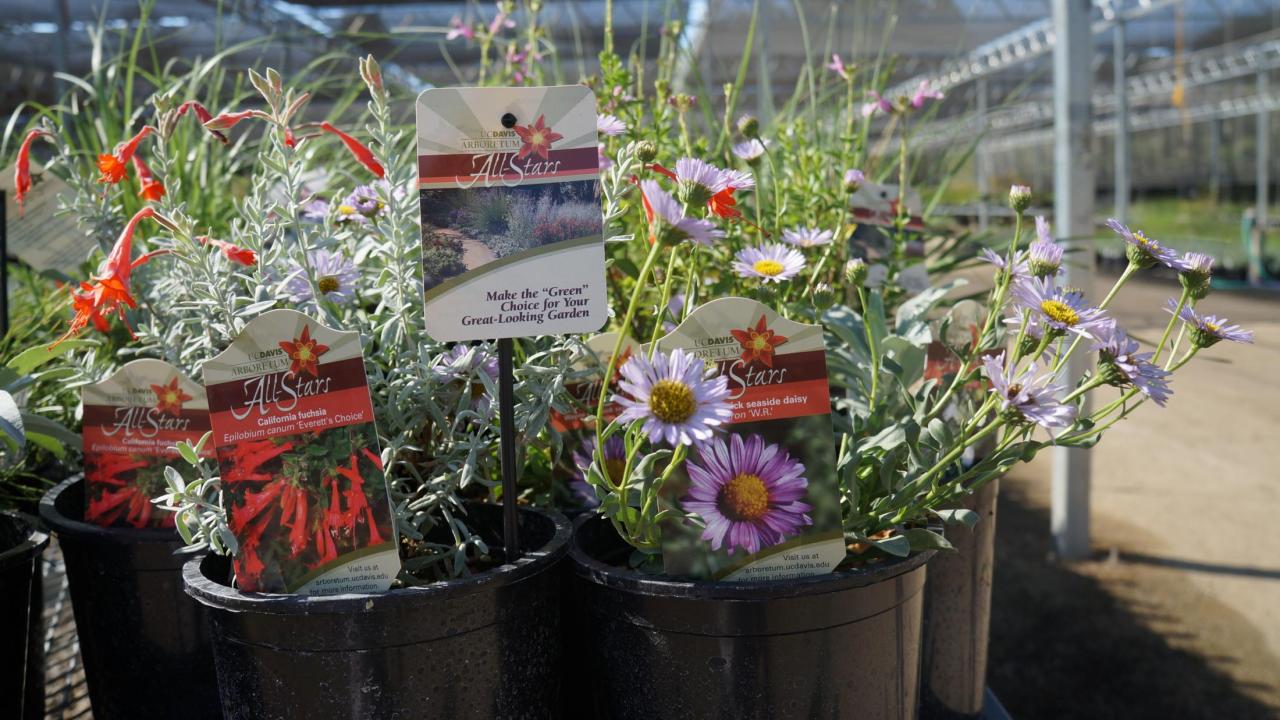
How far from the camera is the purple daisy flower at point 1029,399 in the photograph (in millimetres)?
749

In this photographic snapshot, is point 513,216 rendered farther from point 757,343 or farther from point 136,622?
point 136,622

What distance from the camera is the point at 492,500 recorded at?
0.99 meters

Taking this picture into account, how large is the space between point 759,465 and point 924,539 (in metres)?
0.15

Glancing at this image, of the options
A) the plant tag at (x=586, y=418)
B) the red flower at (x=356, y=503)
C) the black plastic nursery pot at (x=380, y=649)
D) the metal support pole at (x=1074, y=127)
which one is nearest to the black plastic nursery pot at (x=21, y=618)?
the black plastic nursery pot at (x=380, y=649)

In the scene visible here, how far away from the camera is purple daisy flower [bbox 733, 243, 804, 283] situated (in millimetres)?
893

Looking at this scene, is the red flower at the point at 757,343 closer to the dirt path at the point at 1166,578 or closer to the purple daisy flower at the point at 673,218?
the purple daisy flower at the point at 673,218

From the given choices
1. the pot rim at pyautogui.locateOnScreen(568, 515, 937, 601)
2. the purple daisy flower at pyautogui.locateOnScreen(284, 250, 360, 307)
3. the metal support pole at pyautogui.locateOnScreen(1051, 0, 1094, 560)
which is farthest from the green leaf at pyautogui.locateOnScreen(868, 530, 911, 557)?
the metal support pole at pyautogui.locateOnScreen(1051, 0, 1094, 560)

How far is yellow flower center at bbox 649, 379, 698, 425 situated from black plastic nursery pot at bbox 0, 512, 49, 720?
0.67 m

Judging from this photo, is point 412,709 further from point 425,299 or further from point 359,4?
point 359,4

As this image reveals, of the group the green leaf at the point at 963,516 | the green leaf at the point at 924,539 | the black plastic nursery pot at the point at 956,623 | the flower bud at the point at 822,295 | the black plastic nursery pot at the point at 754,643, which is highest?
the flower bud at the point at 822,295

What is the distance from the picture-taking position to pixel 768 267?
915mm

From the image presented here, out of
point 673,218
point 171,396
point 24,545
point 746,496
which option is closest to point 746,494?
point 746,496

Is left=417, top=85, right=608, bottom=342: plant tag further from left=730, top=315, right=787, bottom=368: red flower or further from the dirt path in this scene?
the dirt path

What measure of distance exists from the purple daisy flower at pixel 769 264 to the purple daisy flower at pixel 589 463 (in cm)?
22
